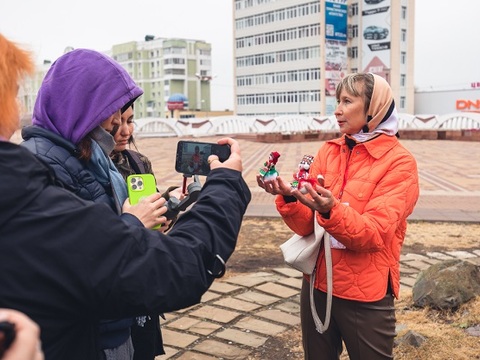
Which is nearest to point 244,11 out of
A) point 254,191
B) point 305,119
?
point 305,119

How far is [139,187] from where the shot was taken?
5.77 feet

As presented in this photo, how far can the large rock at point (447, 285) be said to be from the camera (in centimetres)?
386

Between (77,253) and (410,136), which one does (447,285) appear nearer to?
(77,253)

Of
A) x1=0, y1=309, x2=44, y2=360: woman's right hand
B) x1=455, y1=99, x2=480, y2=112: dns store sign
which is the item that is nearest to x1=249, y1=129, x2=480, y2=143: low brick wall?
x1=0, y1=309, x2=44, y2=360: woman's right hand

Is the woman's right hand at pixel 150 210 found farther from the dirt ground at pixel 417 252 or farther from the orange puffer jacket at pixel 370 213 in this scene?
the dirt ground at pixel 417 252

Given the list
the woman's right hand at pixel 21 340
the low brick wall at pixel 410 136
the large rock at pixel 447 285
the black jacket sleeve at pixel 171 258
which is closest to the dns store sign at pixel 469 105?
the low brick wall at pixel 410 136

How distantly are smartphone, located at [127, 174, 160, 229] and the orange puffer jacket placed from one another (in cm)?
75

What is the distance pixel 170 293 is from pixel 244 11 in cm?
7386

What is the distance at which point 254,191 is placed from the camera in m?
10.8

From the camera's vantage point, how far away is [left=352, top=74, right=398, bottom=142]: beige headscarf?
232cm

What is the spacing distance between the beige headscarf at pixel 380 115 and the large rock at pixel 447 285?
2.02m

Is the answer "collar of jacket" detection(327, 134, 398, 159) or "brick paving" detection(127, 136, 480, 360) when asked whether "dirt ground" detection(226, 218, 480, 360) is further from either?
"collar of jacket" detection(327, 134, 398, 159)

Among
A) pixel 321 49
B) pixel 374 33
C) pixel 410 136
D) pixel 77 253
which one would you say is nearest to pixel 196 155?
pixel 77 253

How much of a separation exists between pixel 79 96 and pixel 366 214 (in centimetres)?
129
